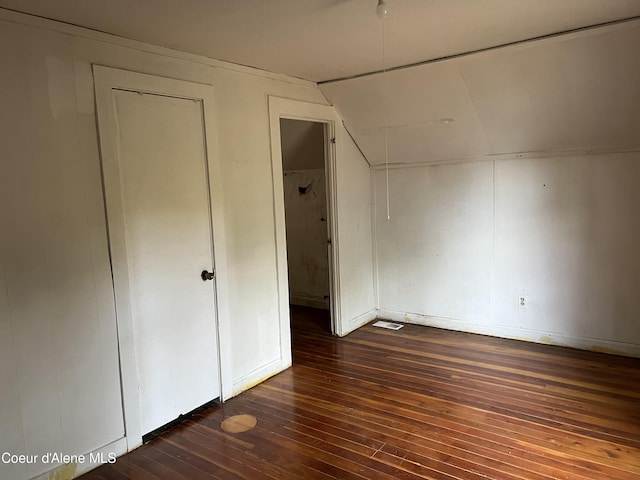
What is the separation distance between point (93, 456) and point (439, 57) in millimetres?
3242

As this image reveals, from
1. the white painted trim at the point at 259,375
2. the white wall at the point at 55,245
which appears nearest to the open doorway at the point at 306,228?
the white painted trim at the point at 259,375

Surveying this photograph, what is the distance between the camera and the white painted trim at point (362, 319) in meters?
4.53

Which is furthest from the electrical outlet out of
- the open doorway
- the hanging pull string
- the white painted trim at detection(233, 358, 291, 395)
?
the white painted trim at detection(233, 358, 291, 395)

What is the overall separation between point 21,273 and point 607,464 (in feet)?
9.73

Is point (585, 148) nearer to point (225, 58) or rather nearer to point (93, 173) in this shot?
point (225, 58)

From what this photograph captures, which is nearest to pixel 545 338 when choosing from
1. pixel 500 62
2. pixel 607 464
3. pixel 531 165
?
pixel 531 165

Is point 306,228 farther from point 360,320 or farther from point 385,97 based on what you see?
point 385,97

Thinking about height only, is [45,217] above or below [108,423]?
above

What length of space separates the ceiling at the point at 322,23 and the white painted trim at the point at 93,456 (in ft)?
7.22

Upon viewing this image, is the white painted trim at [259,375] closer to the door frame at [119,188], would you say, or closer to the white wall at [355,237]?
the door frame at [119,188]

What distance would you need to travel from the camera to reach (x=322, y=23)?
244 centimetres

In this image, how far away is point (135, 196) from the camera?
103 inches

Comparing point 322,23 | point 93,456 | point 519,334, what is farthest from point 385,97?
point 93,456

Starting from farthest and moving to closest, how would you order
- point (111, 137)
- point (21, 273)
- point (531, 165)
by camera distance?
point (531, 165) < point (111, 137) < point (21, 273)
